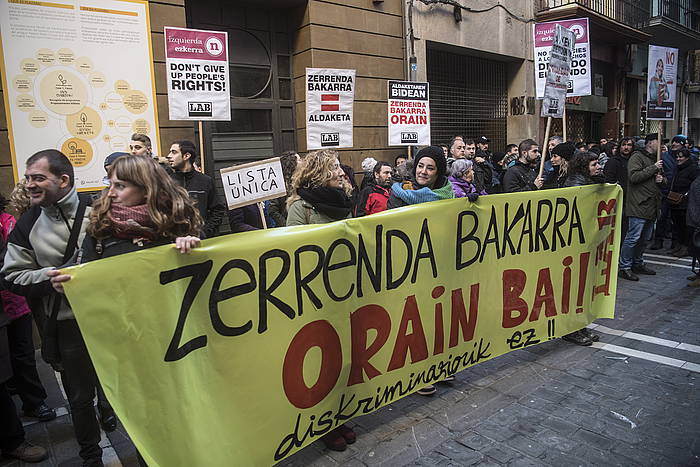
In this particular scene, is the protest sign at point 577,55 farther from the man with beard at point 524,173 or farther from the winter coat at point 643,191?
the man with beard at point 524,173

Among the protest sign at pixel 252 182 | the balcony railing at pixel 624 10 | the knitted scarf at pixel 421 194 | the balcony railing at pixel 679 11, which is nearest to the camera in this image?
the knitted scarf at pixel 421 194

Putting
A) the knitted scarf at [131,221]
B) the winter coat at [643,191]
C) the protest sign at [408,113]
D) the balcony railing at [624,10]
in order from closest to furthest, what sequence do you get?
the knitted scarf at [131,221] → the winter coat at [643,191] → the protest sign at [408,113] → the balcony railing at [624,10]

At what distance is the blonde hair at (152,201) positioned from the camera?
97.0 inches

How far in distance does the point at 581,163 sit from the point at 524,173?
38.9 inches

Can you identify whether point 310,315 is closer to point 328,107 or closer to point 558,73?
point 328,107

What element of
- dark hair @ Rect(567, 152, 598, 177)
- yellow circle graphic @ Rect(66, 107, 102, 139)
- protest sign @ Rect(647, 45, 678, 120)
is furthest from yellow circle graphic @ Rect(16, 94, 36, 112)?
protest sign @ Rect(647, 45, 678, 120)

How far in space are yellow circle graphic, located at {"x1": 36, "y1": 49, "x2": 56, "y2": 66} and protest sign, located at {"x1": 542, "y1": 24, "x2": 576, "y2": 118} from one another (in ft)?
18.9

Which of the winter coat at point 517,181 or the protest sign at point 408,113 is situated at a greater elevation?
the protest sign at point 408,113

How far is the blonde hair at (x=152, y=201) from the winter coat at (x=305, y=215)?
36.8 inches

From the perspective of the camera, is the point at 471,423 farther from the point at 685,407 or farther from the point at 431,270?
the point at 685,407

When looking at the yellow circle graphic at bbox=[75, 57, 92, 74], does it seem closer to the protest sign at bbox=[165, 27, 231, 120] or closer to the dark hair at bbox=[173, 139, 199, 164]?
the protest sign at bbox=[165, 27, 231, 120]

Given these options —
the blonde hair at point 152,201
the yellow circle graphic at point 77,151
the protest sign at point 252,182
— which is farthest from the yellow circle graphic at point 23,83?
the blonde hair at point 152,201

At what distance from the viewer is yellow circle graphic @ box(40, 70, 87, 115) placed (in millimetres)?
6000

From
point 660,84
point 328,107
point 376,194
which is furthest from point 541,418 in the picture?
point 660,84
